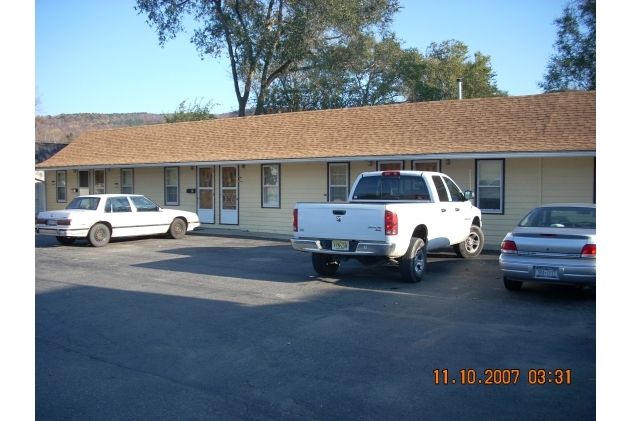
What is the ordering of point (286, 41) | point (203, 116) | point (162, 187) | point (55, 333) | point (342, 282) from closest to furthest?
point (55, 333) < point (342, 282) < point (162, 187) < point (286, 41) < point (203, 116)

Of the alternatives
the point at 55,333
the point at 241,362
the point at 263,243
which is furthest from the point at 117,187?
the point at 241,362

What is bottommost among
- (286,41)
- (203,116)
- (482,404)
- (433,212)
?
(482,404)

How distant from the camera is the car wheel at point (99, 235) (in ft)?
56.8

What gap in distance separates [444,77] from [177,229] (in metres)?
32.5

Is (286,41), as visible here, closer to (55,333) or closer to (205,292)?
(205,292)

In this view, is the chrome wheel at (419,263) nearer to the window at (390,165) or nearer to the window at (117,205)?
the window at (390,165)

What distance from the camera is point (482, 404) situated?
5.14m

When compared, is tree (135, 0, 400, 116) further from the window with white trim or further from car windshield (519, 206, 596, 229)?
car windshield (519, 206, 596, 229)

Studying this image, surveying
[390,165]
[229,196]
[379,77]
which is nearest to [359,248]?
[390,165]

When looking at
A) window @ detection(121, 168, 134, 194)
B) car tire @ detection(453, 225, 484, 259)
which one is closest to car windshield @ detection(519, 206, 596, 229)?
car tire @ detection(453, 225, 484, 259)

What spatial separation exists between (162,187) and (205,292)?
47.2ft

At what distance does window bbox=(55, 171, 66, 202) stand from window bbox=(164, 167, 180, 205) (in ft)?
22.8

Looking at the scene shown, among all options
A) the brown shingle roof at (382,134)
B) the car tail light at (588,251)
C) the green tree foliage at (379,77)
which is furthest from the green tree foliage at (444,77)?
the car tail light at (588,251)
